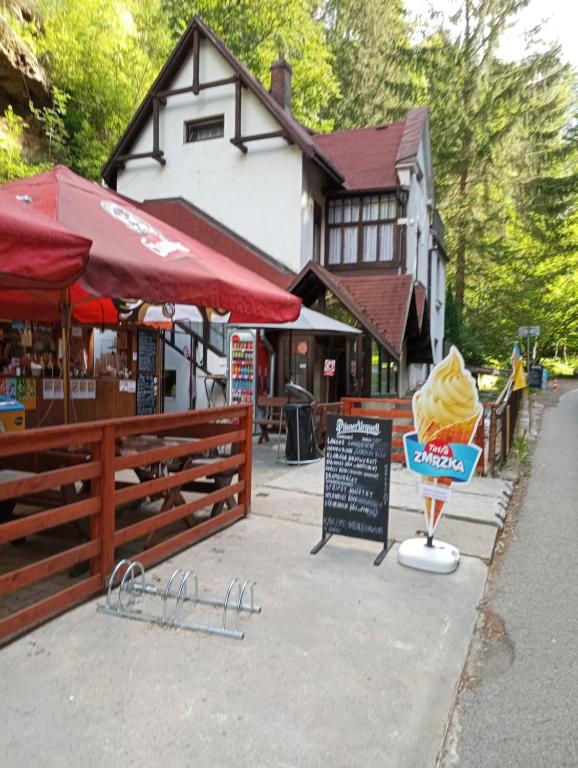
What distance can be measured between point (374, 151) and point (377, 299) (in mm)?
7096

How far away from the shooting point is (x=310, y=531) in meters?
5.52

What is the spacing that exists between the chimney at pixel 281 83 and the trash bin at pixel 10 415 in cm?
1314

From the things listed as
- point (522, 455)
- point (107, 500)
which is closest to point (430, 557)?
point (107, 500)

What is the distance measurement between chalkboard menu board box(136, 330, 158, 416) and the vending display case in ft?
6.30

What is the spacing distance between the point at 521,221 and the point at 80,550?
27.7m

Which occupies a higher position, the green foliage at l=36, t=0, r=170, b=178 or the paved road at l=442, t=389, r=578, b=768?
the green foliage at l=36, t=0, r=170, b=178

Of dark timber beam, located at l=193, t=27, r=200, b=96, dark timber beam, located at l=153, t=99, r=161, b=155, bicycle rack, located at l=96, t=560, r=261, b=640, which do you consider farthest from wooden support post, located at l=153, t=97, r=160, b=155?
bicycle rack, located at l=96, t=560, r=261, b=640

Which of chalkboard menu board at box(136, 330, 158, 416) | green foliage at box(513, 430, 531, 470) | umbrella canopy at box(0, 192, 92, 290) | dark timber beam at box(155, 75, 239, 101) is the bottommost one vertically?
green foliage at box(513, 430, 531, 470)

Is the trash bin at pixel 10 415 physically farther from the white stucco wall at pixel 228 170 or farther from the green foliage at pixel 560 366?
the green foliage at pixel 560 366

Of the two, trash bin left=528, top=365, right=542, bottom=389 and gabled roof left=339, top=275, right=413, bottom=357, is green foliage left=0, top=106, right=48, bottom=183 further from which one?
trash bin left=528, top=365, right=542, bottom=389

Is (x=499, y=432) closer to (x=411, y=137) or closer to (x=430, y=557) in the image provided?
(x=430, y=557)

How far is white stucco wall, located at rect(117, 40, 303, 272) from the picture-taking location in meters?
→ 15.3

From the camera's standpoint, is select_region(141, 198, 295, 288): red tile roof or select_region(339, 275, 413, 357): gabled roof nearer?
select_region(339, 275, 413, 357): gabled roof

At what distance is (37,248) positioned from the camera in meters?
3.08
